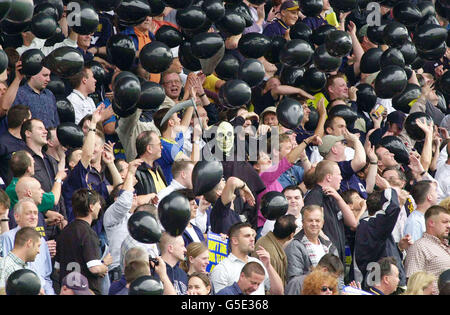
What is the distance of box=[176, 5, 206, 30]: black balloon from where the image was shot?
10.3m

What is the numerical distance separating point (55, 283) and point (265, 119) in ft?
9.98

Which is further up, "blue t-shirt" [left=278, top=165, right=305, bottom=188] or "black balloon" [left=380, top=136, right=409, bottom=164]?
"black balloon" [left=380, top=136, right=409, bottom=164]

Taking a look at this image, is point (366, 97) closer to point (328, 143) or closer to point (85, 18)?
point (328, 143)

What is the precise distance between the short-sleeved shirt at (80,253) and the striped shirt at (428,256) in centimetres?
266

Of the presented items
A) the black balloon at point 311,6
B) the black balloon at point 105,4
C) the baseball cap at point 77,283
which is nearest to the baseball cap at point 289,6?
the black balloon at point 311,6

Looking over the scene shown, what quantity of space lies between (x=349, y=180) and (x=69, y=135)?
8.99ft

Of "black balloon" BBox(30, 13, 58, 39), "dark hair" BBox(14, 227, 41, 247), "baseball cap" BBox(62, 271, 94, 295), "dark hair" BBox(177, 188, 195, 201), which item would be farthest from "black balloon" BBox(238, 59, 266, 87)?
"dark hair" BBox(14, 227, 41, 247)

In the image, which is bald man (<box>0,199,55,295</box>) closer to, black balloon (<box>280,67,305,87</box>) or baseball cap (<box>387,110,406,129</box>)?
black balloon (<box>280,67,305,87</box>)

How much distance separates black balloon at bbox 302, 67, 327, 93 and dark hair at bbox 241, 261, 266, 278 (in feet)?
11.4

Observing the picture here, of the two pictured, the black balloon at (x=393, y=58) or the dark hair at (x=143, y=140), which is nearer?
the dark hair at (x=143, y=140)

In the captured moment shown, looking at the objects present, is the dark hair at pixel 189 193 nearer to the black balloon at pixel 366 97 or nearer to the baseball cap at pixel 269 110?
the baseball cap at pixel 269 110

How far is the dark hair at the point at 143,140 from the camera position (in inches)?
390

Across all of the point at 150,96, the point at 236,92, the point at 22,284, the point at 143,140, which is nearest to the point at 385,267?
the point at 236,92

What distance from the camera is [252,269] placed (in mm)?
8531
